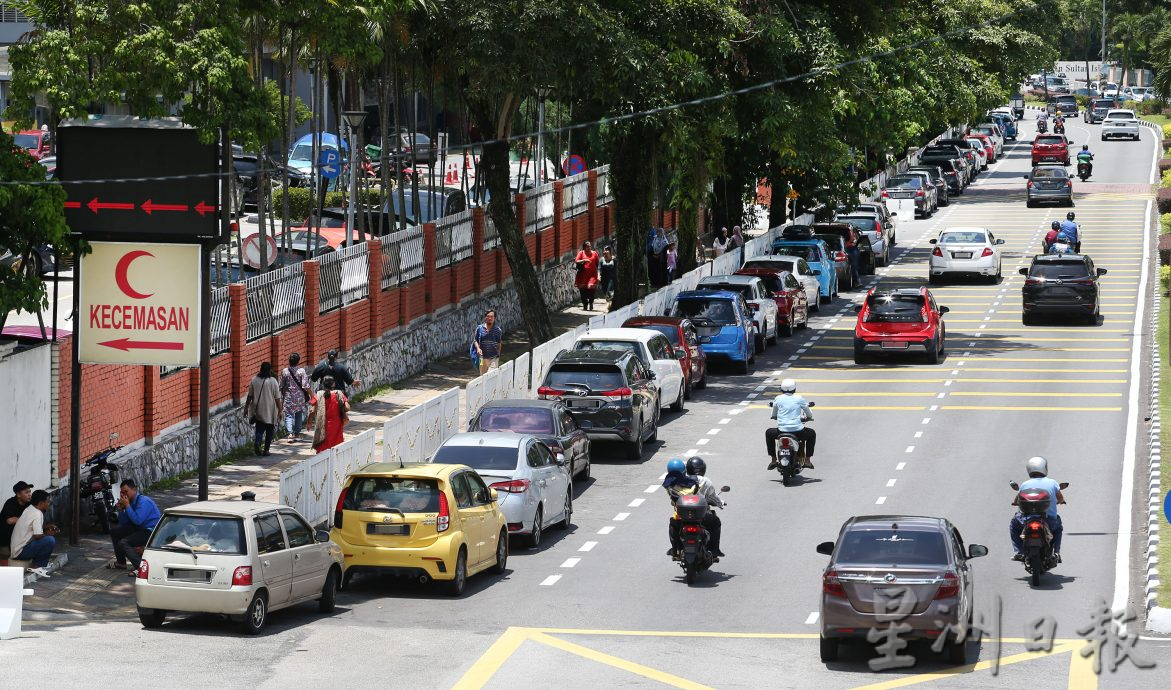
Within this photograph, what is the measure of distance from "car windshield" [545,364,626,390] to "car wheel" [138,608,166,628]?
11.4 m

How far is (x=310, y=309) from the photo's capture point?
3406 centimetres

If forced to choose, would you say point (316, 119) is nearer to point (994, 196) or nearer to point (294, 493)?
point (294, 493)

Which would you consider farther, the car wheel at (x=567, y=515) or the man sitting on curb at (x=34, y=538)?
the car wheel at (x=567, y=515)

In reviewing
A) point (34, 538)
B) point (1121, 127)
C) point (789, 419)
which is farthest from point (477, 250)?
point (1121, 127)

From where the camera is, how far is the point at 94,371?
1045 inches

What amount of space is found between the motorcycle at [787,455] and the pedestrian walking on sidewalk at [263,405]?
8249 mm

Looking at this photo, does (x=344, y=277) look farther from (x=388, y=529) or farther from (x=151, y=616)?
(x=151, y=616)

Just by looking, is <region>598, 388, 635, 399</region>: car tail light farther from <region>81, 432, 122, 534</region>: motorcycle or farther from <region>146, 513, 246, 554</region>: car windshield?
<region>146, 513, 246, 554</region>: car windshield

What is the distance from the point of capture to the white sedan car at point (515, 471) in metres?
24.0

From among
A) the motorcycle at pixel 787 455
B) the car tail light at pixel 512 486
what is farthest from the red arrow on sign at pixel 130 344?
the motorcycle at pixel 787 455

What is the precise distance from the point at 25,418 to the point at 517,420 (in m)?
7.02

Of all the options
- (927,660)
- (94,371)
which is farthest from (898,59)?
(927,660)

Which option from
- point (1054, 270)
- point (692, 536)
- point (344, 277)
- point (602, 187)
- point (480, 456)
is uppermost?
point (602, 187)

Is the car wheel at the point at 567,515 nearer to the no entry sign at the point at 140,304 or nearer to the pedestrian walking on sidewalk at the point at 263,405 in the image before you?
the no entry sign at the point at 140,304
